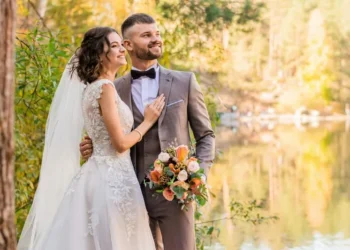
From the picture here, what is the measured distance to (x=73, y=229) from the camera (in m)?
3.02

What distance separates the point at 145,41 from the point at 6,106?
104 cm

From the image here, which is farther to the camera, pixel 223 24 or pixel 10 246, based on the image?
pixel 223 24

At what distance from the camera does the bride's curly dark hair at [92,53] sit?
3.10 m

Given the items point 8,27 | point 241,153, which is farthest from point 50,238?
point 241,153

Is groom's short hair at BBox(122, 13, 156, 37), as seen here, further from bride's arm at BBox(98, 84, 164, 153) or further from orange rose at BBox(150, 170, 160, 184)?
orange rose at BBox(150, 170, 160, 184)

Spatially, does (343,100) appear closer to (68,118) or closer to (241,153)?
(241,153)

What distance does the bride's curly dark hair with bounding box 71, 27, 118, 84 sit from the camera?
310 cm

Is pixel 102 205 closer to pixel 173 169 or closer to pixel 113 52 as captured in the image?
pixel 173 169

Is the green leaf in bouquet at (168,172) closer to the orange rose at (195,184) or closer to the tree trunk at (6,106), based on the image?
the orange rose at (195,184)

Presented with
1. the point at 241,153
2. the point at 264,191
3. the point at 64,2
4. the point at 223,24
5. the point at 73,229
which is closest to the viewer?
the point at 73,229

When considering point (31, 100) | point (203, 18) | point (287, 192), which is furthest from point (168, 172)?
point (287, 192)

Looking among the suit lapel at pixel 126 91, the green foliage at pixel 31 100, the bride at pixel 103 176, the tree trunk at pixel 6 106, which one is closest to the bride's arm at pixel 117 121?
the bride at pixel 103 176

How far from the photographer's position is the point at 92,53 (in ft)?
10.2

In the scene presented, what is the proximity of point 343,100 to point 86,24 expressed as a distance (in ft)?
106
